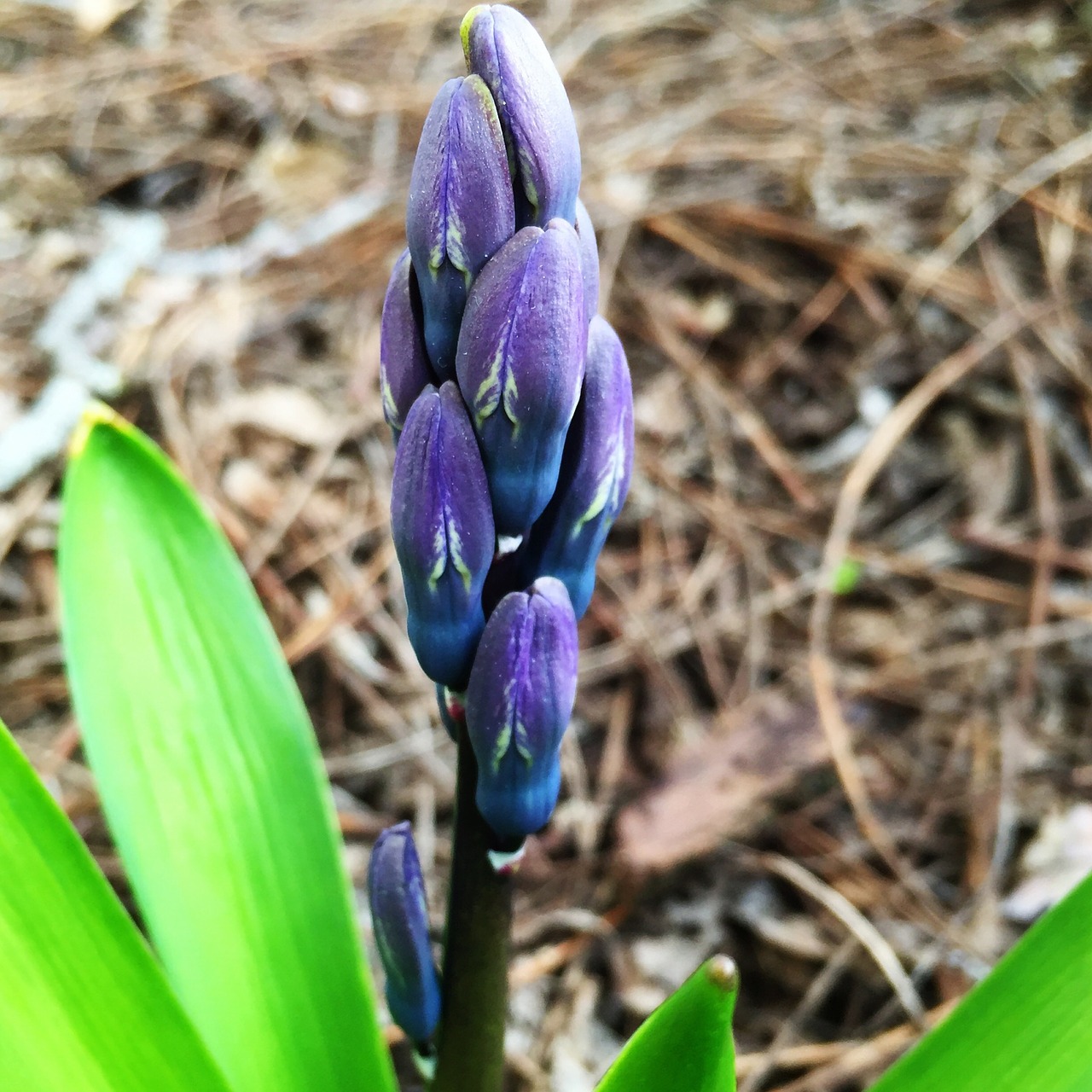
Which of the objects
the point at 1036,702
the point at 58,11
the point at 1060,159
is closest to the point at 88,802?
the point at 1036,702

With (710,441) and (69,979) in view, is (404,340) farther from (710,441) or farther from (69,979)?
(710,441)

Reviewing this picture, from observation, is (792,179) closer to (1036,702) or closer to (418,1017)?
(1036,702)

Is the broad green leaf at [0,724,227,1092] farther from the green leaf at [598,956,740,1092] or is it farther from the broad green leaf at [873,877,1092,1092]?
the broad green leaf at [873,877,1092,1092]

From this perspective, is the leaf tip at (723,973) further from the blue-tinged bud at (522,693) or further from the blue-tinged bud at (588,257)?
the blue-tinged bud at (588,257)

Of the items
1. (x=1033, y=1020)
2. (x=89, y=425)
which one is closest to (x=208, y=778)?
(x=89, y=425)

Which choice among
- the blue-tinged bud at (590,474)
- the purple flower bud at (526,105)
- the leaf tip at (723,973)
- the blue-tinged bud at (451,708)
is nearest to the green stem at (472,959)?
the blue-tinged bud at (451,708)
